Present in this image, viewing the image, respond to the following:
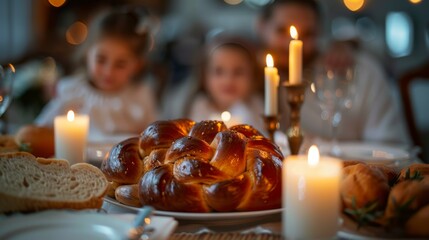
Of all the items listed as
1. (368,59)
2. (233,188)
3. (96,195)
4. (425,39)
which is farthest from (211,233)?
(425,39)

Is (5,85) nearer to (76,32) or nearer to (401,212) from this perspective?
(401,212)

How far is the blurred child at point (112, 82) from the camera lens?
2.70 m

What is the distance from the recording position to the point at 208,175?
1.01 m

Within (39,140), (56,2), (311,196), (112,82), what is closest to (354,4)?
(56,2)

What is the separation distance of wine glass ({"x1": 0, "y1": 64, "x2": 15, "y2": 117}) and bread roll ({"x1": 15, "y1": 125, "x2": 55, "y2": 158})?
84 millimetres

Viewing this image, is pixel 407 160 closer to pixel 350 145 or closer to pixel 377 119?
pixel 350 145

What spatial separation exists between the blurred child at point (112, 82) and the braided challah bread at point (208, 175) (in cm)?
155

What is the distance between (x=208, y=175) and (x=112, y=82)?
1.80 meters

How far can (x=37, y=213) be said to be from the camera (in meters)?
0.90

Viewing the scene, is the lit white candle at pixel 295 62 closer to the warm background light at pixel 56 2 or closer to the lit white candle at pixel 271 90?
the lit white candle at pixel 271 90

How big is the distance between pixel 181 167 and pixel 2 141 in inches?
27.4

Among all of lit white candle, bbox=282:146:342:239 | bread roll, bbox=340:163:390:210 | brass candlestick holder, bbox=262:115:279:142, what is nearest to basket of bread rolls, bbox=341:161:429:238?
bread roll, bbox=340:163:390:210

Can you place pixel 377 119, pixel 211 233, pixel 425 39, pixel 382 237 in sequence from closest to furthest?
pixel 382 237, pixel 211 233, pixel 377 119, pixel 425 39

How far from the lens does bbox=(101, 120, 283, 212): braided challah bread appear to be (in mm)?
1008
